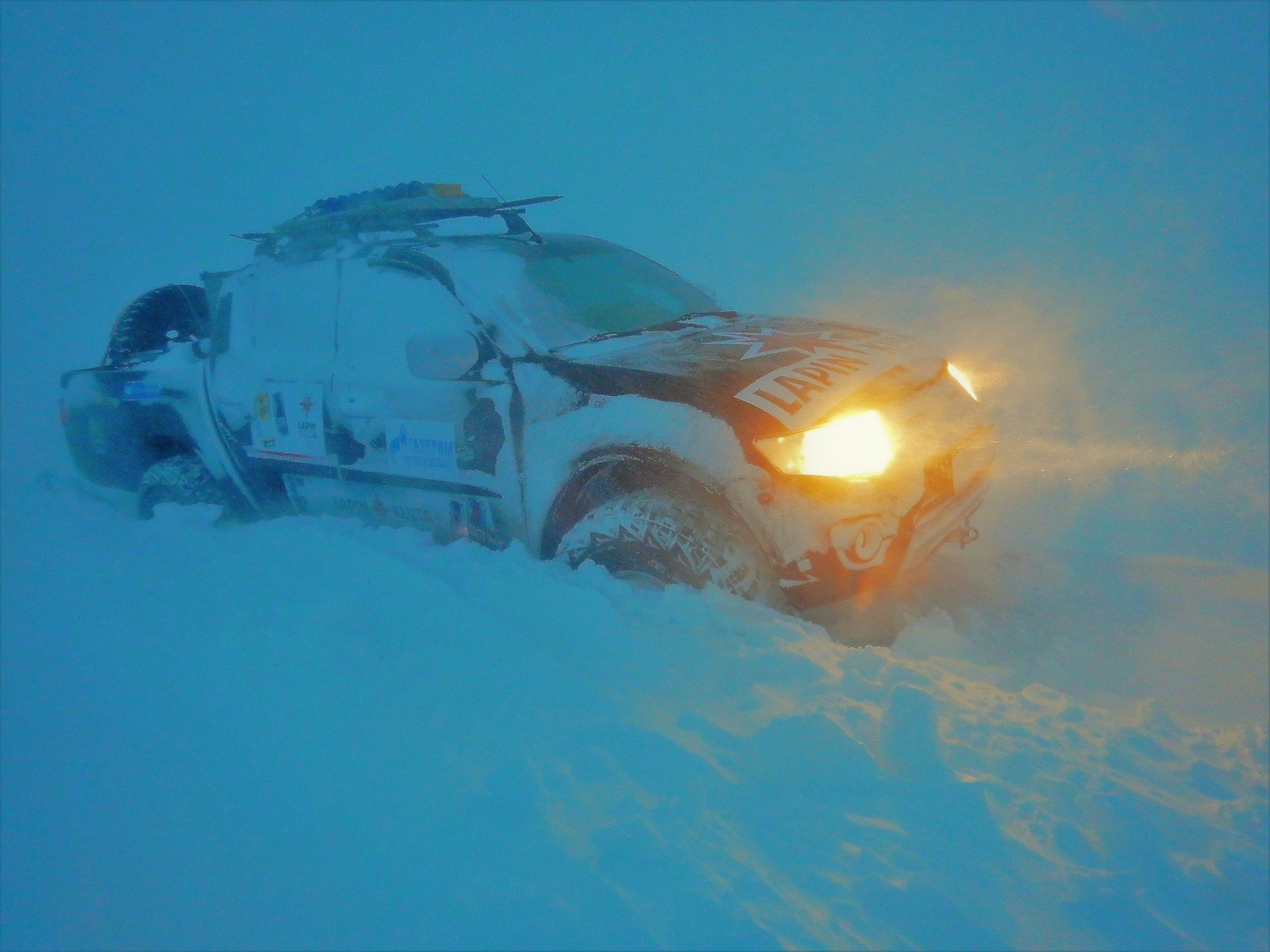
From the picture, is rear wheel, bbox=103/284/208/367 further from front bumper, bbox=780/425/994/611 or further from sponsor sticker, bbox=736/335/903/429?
front bumper, bbox=780/425/994/611

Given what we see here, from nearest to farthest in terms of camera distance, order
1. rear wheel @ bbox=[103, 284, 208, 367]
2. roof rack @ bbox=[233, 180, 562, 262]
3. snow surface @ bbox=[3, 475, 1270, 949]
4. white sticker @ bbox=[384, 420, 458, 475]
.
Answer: snow surface @ bbox=[3, 475, 1270, 949]
white sticker @ bbox=[384, 420, 458, 475]
roof rack @ bbox=[233, 180, 562, 262]
rear wheel @ bbox=[103, 284, 208, 367]

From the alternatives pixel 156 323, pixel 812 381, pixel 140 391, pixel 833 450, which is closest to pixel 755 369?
pixel 812 381

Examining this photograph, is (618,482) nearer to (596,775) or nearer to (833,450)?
(833,450)

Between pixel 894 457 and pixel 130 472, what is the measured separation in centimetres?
419

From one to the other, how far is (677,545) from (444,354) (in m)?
1.25

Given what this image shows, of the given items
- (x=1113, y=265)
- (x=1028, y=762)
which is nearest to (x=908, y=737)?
(x=1028, y=762)

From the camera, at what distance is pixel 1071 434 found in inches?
169

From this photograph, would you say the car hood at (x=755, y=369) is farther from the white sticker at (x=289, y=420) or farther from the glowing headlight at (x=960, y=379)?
the white sticker at (x=289, y=420)

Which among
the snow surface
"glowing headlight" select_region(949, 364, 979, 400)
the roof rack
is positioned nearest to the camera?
the snow surface

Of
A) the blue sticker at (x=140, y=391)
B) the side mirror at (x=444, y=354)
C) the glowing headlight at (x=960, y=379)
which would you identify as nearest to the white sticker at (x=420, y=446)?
the side mirror at (x=444, y=354)

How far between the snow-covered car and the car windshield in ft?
0.05

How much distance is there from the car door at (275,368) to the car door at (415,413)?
0.09m

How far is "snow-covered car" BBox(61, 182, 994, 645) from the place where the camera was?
227cm

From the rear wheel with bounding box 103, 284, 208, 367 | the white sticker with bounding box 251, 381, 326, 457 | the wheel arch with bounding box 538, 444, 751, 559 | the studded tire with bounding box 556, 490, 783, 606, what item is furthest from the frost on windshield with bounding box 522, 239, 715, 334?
the rear wheel with bounding box 103, 284, 208, 367
